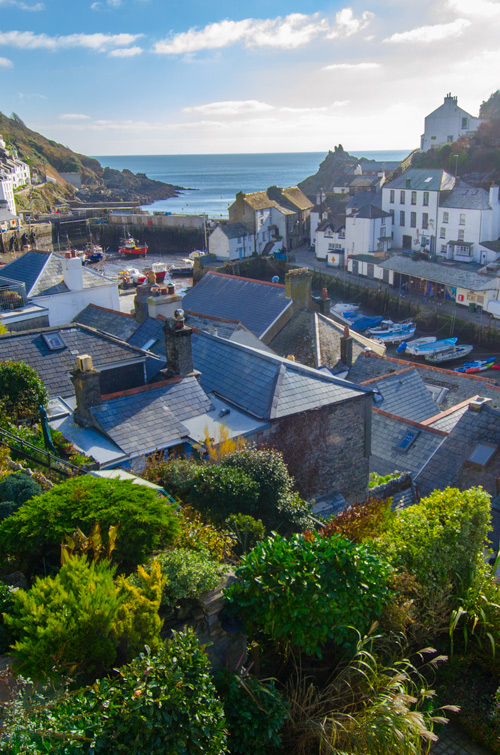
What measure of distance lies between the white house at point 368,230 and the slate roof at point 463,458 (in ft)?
160

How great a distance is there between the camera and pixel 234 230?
213ft

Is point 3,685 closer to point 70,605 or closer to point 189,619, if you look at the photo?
point 70,605

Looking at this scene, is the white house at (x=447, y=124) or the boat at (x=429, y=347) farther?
the white house at (x=447, y=124)

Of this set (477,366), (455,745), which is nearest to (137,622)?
(455,745)

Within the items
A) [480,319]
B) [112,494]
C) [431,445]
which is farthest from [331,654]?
[480,319]

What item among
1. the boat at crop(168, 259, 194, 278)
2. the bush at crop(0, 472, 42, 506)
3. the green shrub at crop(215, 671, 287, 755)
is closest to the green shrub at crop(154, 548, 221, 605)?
the green shrub at crop(215, 671, 287, 755)

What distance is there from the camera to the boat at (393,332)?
4501cm

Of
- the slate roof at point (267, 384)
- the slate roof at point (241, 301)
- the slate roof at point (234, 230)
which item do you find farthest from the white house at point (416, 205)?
the slate roof at point (267, 384)

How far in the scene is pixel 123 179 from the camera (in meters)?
172

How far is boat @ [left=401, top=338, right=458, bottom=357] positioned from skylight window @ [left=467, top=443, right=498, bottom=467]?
2843cm

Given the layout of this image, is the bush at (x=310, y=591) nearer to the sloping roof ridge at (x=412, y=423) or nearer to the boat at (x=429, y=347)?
the sloping roof ridge at (x=412, y=423)

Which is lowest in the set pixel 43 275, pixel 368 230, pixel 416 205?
pixel 368 230

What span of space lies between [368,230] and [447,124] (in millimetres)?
28460

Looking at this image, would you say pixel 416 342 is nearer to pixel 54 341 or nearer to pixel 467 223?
pixel 467 223
